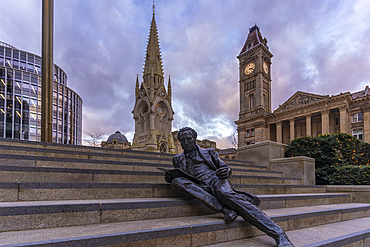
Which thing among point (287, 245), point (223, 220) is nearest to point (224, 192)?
point (223, 220)

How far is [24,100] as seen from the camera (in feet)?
177

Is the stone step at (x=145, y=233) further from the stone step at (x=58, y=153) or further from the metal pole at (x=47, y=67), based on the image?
the metal pole at (x=47, y=67)

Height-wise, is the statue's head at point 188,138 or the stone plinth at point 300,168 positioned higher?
the statue's head at point 188,138

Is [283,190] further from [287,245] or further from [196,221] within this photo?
[196,221]

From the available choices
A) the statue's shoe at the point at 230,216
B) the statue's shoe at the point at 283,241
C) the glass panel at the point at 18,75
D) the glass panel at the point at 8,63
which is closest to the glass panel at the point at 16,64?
the glass panel at the point at 8,63

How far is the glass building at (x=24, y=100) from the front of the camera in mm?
51281

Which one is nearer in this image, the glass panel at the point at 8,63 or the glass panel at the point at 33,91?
the glass panel at the point at 33,91

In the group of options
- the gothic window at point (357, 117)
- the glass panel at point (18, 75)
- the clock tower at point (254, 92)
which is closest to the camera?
the gothic window at point (357, 117)

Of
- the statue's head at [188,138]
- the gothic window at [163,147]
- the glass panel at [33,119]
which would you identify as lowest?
the gothic window at [163,147]

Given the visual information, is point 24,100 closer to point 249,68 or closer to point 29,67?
point 29,67

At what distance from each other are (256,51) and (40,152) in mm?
52433

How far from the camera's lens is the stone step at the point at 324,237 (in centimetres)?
275

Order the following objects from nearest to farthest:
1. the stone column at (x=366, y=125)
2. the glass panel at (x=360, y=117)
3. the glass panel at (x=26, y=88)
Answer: the stone column at (x=366, y=125) < the glass panel at (x=360, y=117) < the glass panel at (x=26, y=88)

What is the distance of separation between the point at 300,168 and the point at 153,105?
36612mm
